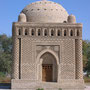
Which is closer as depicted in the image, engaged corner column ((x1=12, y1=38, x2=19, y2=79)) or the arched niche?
engaged corner column ((x1=12, y1=38, x2=19, y2=79))

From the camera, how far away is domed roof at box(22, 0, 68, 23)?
17938 millimetres

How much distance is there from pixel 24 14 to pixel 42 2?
2.11 meters

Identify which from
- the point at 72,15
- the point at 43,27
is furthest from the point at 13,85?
the point at 72,15

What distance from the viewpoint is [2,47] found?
4144 centimetres

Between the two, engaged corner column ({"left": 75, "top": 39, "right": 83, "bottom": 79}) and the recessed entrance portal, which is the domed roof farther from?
the recessed entrance portal

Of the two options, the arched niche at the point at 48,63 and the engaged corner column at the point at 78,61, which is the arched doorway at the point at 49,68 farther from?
the engaged corner column at the point at 78,61

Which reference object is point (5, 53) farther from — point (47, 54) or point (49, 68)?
point (47, 54)

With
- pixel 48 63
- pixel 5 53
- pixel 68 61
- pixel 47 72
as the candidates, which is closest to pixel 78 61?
→ pixel 68 61

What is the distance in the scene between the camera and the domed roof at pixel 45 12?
706 inches

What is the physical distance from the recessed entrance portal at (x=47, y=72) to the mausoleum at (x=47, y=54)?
0.98 ft

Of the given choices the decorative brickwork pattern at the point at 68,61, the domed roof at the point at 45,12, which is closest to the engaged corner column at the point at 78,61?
the decorative brickwork pattern at the point at 68,61

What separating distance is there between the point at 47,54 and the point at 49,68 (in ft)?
4.08

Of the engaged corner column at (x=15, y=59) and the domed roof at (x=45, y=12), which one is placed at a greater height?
the domed roof at (x=45, y=12)

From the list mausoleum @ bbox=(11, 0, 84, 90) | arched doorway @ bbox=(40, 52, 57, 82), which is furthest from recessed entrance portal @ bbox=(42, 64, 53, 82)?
mausoleum @ bbox=(11, 0, 84, 90)
